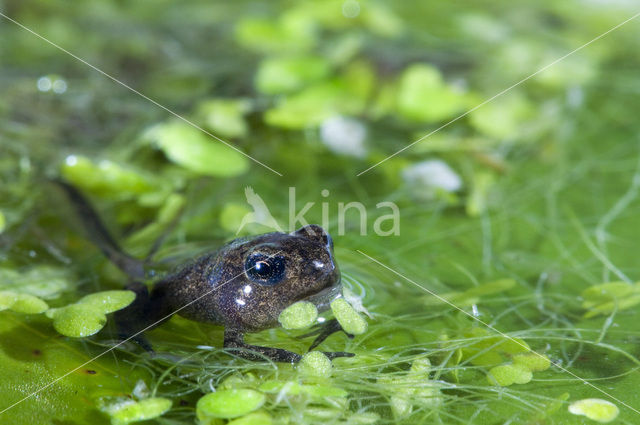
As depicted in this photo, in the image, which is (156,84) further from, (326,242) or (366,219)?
(326,242)

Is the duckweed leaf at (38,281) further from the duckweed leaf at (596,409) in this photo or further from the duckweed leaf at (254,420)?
the duckweed leaf at (596,409)

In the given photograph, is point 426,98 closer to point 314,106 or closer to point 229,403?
point 314,106

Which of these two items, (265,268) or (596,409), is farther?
(265,268)

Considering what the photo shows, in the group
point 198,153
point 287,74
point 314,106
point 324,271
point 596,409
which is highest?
point 287,74

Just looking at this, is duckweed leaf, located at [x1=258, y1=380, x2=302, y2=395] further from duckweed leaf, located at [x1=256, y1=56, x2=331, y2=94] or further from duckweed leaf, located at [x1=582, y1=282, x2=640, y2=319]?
duckweed leaf, located at [x1=256, y1=56, x2=331, y2=94]

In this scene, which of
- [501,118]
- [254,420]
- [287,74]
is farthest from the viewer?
[287,74]

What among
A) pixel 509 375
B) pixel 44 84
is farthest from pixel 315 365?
pixel 44 84

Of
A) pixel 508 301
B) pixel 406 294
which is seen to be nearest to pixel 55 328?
pixel 406 294
